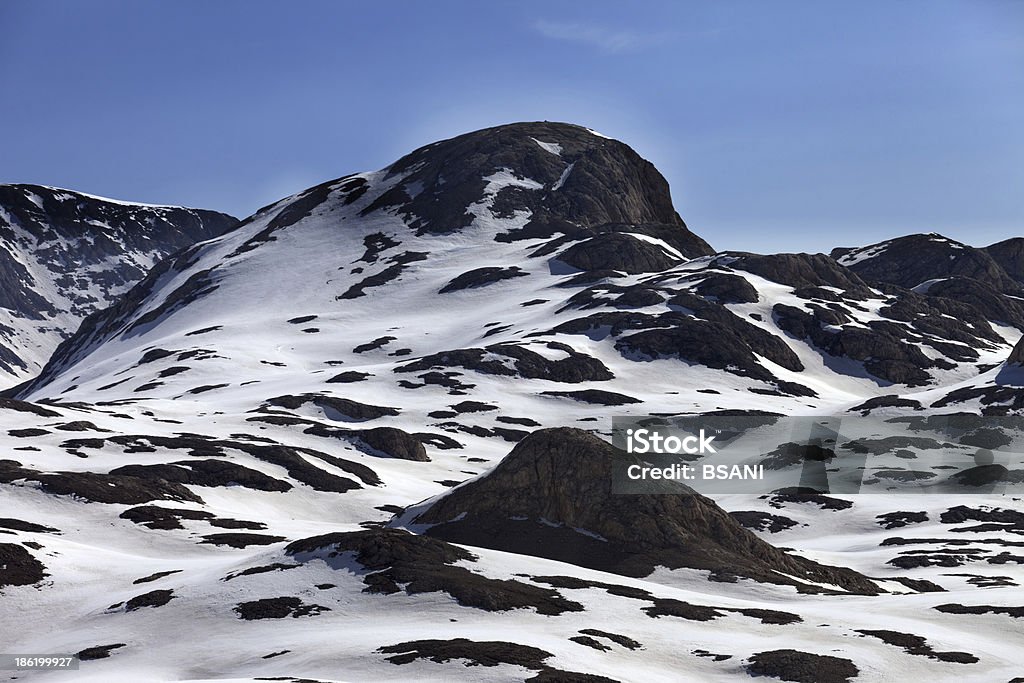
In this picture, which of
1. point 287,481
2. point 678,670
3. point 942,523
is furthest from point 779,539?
point 678,670

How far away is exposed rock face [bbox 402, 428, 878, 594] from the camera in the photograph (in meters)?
78.2

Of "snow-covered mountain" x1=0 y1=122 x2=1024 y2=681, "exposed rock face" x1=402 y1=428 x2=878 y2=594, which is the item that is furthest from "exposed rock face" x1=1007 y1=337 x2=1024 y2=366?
"exposed rock face" x1=402 y1=428 x2=878 y2=594

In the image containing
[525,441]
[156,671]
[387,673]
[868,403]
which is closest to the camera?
[387,673]

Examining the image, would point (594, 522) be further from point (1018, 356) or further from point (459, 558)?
point (1018, 356)

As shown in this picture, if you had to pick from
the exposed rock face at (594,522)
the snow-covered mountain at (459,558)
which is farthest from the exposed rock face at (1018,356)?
the exposed rock face at (594,522)

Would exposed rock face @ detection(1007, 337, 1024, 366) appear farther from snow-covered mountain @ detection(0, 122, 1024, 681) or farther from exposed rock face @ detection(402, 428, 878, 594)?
exposed rock face @ detection(402, 428, 878, 594)

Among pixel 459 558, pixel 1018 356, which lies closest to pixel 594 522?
pixel 459 558

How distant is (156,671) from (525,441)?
39652mm

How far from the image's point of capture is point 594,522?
8138cm

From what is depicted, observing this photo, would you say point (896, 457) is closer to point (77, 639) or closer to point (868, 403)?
point (868, 403)

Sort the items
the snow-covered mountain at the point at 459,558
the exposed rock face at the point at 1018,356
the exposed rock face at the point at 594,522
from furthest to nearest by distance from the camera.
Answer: the exposed rock face at the point at 1018,356, the exposed rock face at the point at 594,522, the snow-covered mountain at the point at 459,558

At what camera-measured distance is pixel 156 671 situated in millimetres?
51844

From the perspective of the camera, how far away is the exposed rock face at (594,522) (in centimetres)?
7825

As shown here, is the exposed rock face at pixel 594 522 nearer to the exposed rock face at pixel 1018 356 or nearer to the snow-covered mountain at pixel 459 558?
the snow-covered mountain at pixel 459 558
